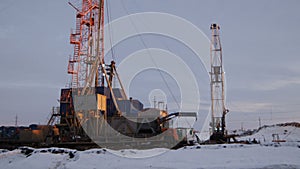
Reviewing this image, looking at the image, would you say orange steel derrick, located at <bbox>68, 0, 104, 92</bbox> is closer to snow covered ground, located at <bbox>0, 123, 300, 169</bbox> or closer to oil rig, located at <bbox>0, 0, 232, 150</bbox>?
oil rig, located at <bbox>0, 0, 232, 150</bbox>

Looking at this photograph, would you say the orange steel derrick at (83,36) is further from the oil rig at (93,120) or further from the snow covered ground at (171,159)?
the snow covered ground at (171,159)

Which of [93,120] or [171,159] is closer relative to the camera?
[171,159]

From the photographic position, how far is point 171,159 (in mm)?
15820

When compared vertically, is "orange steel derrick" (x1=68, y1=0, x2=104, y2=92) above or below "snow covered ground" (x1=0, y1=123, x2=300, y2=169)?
above

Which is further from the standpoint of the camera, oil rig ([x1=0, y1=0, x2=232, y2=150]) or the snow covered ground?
oil rig ([x1=0, y1=0, x2=232, y2=150])

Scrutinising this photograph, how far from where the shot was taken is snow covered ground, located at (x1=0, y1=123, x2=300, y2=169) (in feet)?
47.1

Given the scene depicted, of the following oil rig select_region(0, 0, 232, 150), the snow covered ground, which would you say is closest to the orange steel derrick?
oil rig select_region(0, 0, 232, 150)

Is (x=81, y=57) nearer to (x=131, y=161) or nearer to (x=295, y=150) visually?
(x=131, y=161)

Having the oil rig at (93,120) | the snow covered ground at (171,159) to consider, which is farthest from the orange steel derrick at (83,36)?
the snow covered ground at (171,159)

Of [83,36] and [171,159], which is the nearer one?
[171,159]

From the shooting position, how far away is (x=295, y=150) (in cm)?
1711

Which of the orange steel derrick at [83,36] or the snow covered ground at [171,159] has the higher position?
the orange steel derrick at [83,36]

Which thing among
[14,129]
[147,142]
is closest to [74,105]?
[147,142]

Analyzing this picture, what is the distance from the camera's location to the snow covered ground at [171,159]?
47.1ft
